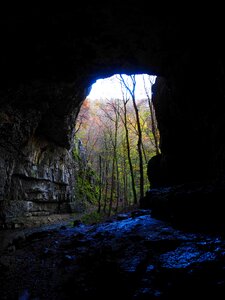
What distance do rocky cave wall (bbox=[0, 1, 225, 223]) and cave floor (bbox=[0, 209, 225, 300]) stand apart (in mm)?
4019

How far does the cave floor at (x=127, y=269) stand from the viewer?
271 centimetres

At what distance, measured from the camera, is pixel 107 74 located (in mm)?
10672

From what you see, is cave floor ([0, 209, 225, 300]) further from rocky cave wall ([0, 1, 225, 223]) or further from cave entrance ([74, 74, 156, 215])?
cave entrance ([74, 74, 156, 215])

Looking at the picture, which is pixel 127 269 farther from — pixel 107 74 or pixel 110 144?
pixel 110 144

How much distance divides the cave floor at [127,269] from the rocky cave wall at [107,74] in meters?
4.02

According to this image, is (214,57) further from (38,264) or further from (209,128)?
(38,264)

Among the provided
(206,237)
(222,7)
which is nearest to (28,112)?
(222,7)

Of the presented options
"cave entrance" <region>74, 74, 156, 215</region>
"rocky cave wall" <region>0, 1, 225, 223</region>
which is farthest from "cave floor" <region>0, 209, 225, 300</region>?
"cave entrance" <region>74, 74, 156, 215</region>

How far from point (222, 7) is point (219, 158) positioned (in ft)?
14.8

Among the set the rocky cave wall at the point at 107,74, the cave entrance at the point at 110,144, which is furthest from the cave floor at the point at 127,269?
the cave entrance at the point at 110,144

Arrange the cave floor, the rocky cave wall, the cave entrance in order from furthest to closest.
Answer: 1. the cave entrance
2. the rocky cave wall
3. the cave floor

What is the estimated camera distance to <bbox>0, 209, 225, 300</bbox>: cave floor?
2707 millimetres

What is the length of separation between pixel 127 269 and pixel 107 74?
30.0 ft

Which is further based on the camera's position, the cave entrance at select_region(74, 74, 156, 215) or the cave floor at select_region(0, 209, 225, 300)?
the cave entrance at select_region(74, 74, 156, 215)
